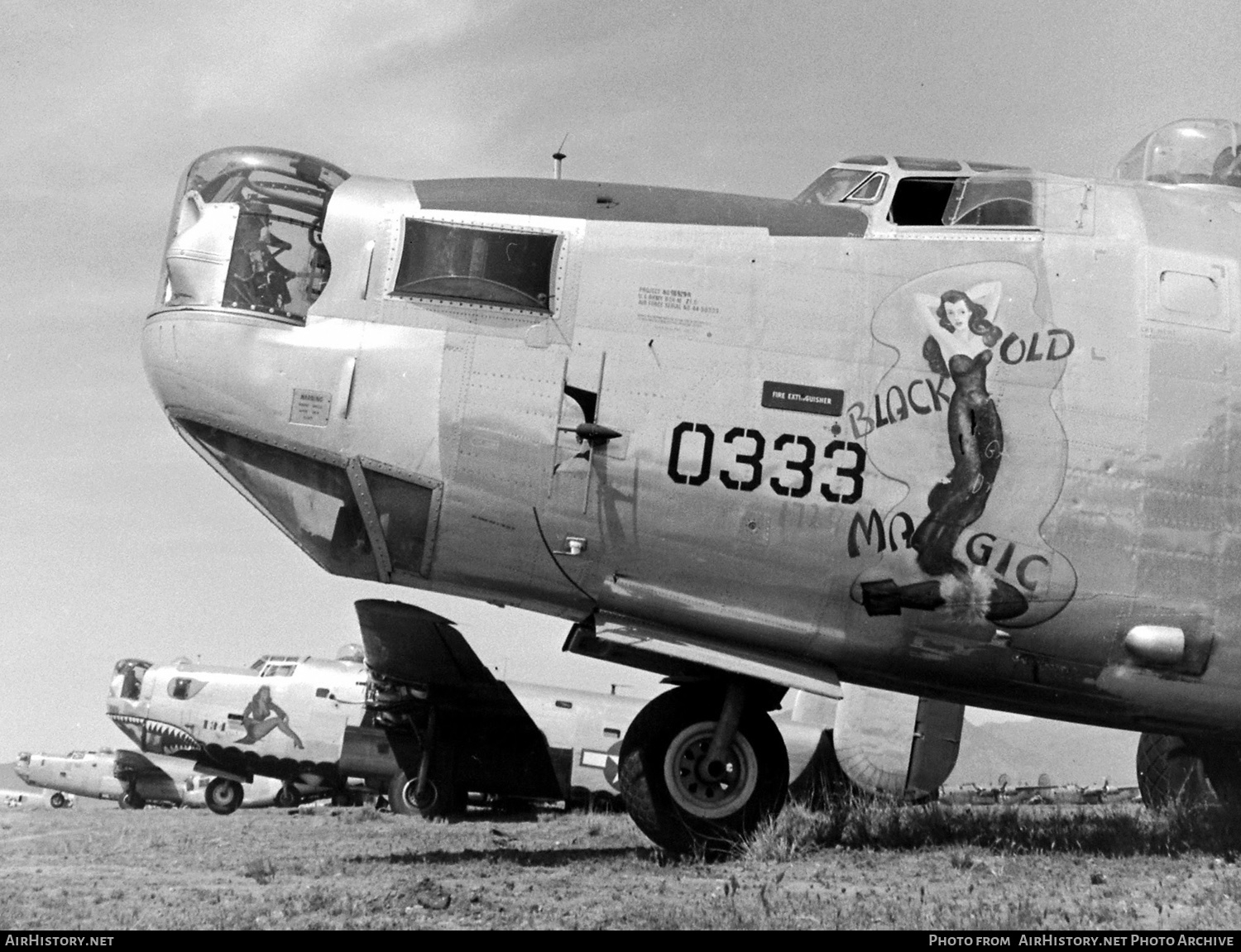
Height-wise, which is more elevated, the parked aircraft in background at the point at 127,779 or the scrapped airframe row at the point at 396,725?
the scrapped airframe row at the point at 396,725

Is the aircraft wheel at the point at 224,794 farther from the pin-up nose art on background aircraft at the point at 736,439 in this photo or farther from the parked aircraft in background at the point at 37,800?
the pin-up nose art on background aircraft at the point at 736,439

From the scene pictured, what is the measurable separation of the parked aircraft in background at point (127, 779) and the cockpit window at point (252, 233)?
21459 mm

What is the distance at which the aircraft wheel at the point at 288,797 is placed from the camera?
33.8 metres

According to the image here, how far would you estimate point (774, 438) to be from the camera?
9.29m

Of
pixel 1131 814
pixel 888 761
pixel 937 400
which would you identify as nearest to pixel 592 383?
pixel 937 400

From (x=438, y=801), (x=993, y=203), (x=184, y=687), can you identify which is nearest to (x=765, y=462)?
(x=993, y=203)

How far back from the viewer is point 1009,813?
39.7ft

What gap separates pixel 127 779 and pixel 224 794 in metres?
8.65

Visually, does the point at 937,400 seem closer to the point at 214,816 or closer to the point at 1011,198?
the point at 1011,198

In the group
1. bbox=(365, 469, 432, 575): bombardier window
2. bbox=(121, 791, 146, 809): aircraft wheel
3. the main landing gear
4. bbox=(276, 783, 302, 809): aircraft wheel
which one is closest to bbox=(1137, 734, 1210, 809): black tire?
the main landing gear

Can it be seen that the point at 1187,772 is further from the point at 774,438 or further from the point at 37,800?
the point at 37,800

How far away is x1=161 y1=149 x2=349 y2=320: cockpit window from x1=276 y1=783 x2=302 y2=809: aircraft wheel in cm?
2582

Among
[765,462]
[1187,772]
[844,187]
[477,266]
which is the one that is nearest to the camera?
[765,462]

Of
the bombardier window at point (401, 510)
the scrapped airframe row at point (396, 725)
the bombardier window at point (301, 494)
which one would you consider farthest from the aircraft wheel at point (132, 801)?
the bombardier window at point (401, 510)
